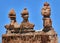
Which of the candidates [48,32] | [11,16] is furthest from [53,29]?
[11,16]

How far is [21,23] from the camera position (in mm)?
56812

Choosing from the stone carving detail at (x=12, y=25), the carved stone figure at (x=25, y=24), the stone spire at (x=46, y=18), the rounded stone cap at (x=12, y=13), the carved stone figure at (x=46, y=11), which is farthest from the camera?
the rounded stone cap at (x=12, y=13)

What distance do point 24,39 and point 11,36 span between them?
1.10m

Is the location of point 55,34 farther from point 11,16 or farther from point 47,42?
point 11,16

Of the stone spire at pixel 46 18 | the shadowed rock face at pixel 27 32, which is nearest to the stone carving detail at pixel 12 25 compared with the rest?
the shadowed rock face at pixel 27 32

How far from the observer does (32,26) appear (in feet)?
185

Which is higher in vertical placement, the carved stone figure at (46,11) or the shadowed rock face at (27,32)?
the carved stone figure at (46,11)

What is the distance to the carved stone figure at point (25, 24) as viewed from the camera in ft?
185

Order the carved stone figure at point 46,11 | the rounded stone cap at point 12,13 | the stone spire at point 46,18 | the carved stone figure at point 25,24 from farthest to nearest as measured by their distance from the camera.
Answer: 1. the rounded stone cap at point 12,13
2. the carved stone figure at point 25,24
3. the carved stone figure at point 46,11
4. the stone spire at point 46,18

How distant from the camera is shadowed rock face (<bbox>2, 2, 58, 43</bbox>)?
5516cm

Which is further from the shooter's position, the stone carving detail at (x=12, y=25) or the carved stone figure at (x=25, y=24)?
the stone carving detail at (x=12, y=25)

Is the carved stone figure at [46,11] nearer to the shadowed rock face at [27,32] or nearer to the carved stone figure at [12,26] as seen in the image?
the shadowed rock face at [27,32]

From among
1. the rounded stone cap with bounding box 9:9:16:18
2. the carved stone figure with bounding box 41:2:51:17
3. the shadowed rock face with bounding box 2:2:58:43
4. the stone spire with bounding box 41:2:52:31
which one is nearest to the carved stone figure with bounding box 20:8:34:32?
the shadowed rock face with bounding box 2:2:58:43

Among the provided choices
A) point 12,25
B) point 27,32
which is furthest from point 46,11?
point 12,25
